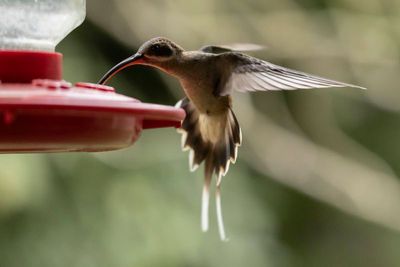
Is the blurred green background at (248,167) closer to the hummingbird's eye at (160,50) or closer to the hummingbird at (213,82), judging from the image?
the hummingbird at (213,82)

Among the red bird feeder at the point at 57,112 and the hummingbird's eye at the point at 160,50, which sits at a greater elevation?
the red bird feeder at the point at 57,112

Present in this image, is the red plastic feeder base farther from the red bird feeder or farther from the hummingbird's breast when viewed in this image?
the hummingbird's breast

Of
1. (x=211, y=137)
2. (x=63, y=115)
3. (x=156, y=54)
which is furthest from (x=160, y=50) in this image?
(x=63, y=115)

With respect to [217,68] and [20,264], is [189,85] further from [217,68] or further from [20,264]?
[20,264]

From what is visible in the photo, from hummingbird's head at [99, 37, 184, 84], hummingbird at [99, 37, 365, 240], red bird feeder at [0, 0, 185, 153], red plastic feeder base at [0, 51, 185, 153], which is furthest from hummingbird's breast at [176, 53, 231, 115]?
red plastic feeder base at [0, 51, 185, 153]

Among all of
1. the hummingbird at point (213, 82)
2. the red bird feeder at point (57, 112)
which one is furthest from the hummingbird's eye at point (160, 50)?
the red bird feeder at point (57, 112)

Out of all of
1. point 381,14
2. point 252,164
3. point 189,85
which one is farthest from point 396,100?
point 189,85

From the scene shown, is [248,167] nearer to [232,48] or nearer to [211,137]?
[211,137]
